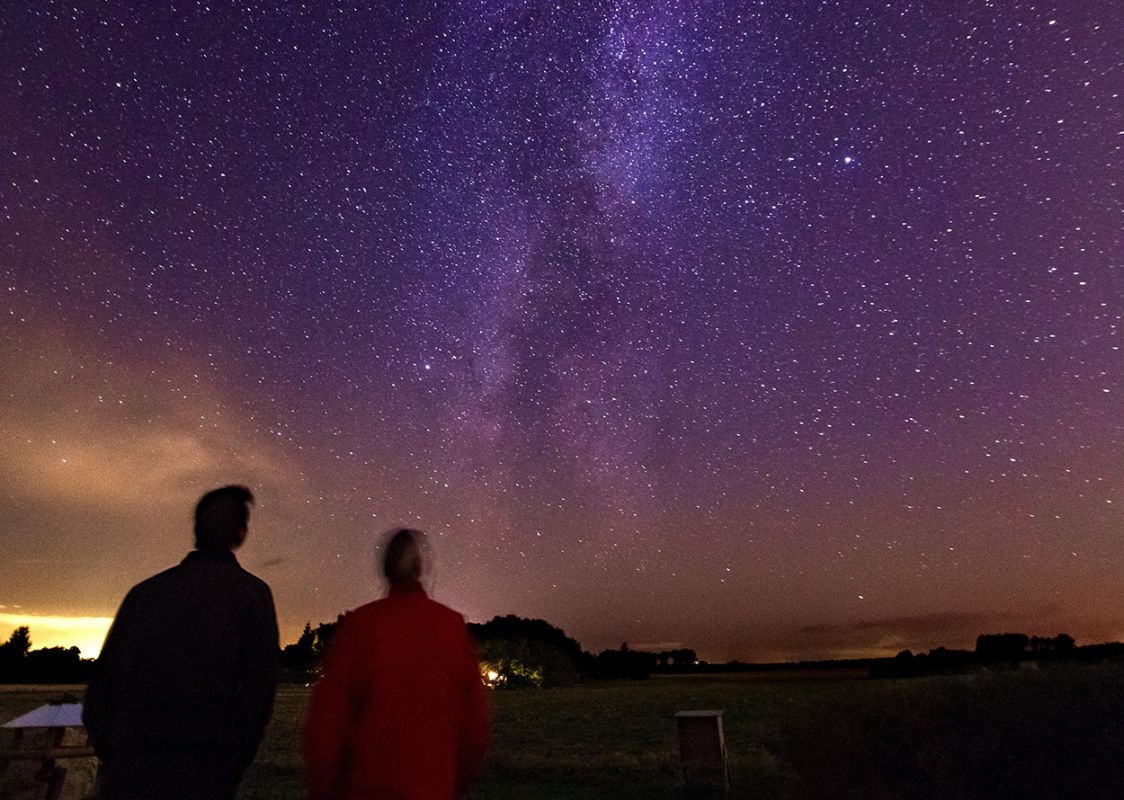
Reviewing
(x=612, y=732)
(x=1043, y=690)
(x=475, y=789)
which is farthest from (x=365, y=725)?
(x=612, y=732)

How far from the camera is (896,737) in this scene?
894cm

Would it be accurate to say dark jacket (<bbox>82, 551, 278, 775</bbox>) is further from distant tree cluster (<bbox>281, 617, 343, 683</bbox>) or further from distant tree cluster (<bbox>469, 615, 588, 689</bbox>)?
distant tree cluster (<bbox>281, 617, 343, 683</bbox>)

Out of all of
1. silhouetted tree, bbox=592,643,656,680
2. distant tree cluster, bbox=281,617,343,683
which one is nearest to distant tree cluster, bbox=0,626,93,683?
distant tree cluster, bbox=281,617,343,683

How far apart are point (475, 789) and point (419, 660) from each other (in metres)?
10.8

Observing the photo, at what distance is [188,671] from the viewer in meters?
3.10

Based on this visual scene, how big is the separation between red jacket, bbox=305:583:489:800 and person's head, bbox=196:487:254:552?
2.07ft

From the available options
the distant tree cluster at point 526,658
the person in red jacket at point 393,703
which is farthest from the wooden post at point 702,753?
the distant tree cluster at point 526,658

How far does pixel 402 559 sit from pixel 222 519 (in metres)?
0.79

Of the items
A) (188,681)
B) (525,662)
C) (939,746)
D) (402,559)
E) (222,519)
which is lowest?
(939,746)

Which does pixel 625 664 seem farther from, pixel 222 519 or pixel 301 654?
pixel 222 519

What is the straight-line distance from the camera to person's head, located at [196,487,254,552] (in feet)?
11.1

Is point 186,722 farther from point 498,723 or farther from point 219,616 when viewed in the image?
point 498,723

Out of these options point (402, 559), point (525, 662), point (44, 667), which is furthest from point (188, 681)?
point (44, 667)

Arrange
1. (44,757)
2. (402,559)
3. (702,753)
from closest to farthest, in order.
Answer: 1. (402,559)
2. (44,757)
3. (702,753)
